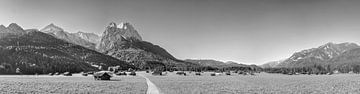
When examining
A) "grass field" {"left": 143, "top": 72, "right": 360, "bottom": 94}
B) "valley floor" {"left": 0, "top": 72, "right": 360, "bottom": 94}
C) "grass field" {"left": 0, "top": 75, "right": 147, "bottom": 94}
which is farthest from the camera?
"grass field" {"left": 143, "top": 72, "right": 360, "bottom": 94}

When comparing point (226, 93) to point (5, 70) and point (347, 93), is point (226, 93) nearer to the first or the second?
point (347, 93)

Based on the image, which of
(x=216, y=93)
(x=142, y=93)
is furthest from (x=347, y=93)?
(x=142, y=93)

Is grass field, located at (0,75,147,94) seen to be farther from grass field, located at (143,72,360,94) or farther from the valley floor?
grass field, located at (143,72,360,94)

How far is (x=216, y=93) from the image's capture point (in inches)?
1946

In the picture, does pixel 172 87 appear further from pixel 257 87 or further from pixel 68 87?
pixel 68 87

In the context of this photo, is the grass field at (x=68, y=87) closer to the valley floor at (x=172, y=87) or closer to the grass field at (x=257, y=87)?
the valley floor at (x=172, y=87)

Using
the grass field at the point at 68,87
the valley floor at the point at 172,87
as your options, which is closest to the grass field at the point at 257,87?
the valley floor at the point at 172,87

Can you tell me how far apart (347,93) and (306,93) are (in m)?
6.31

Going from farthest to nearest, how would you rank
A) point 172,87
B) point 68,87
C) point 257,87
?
point 257,87
point 172,87
point 68,87

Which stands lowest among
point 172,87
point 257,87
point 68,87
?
point 257,87

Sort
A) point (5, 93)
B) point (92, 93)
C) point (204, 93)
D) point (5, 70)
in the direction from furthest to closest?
1. point (5, 70)
2. point (204, 93)
3. point (92, 93)
4. point (5, 93)

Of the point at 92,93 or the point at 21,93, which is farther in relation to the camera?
the point at 92,93

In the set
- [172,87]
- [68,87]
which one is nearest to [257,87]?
[172,87]

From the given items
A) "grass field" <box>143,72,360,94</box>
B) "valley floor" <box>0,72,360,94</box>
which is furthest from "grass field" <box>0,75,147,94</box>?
"grass field" <box>143,72,360,94</box>
